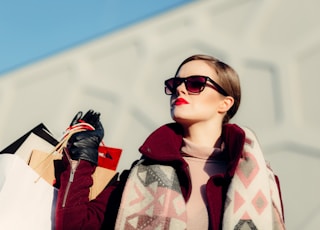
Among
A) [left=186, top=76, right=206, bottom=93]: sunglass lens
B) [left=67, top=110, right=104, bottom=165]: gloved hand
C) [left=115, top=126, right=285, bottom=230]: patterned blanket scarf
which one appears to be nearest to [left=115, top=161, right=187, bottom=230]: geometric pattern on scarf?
[left=115, top=126, right=285, bottom=230]: patterned blanket scarf

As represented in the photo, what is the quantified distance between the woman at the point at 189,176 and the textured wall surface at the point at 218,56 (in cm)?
156

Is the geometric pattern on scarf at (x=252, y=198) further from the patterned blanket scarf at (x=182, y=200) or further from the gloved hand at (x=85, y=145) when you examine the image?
the gloved hand at (x=85, y=145)

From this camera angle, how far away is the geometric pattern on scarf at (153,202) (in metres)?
0.97

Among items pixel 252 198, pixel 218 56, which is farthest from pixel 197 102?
pixel 218 56

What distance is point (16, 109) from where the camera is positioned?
4344mm

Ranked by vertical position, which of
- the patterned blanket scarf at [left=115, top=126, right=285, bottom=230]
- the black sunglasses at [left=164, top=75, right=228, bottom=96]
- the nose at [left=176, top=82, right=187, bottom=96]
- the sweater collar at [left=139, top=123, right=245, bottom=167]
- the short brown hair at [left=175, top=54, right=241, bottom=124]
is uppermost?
the short brown hair at [left=175, top=54, right=241, bottom=124]

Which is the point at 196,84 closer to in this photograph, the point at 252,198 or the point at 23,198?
the point at 252,198

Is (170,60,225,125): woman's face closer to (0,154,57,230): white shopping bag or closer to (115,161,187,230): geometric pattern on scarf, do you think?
(115,161,187,230): geometric pattern on scarf

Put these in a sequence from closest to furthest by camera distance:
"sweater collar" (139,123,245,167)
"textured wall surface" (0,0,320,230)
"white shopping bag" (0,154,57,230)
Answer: "white shopping bag" (0,154,57,230) → "sweater collar" (139,123,245,167) → "textured wall surface" (0,0,320,230)

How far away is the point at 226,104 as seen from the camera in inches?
45.9

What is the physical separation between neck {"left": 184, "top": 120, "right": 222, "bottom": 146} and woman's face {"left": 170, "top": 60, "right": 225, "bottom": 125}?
1 cm

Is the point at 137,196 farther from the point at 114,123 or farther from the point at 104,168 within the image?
the point at 114,123

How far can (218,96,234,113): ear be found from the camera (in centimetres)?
116

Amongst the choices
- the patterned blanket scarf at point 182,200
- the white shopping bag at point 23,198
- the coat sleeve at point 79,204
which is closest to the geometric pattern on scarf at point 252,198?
the patterned blanket scarf at point 182,200
